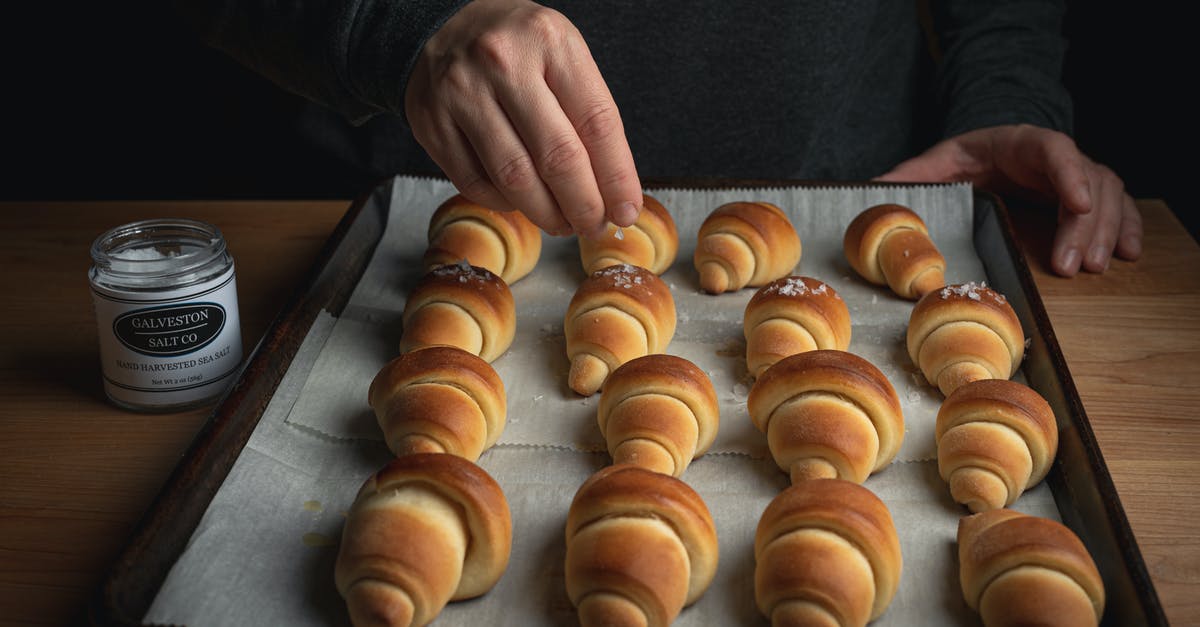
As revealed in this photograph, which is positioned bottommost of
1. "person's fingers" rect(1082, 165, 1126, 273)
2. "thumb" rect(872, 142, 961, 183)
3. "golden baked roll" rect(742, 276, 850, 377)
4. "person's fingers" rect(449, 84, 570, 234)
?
"thumb" rect(872, 142, 961, 183)

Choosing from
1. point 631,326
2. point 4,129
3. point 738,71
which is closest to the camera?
point 631,326

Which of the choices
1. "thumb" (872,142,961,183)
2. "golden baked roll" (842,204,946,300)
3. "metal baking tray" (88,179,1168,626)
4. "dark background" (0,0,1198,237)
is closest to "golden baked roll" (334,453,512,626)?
"metal baking tray" (88,179,1168,626)

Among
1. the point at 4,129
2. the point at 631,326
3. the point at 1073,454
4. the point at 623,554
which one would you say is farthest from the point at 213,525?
the point at 4,129

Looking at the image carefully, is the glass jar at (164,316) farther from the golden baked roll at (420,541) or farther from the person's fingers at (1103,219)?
the person's fingers at (1103,219)

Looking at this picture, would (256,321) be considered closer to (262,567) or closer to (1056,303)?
(262,567)

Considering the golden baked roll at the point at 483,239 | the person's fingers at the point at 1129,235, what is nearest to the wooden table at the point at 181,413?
the person's fingers at the point at 1129,235

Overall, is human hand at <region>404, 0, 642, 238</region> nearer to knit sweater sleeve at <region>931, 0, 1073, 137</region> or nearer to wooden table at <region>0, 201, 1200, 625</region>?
wooden table at <region>0, 201, 1200, 625</region>
